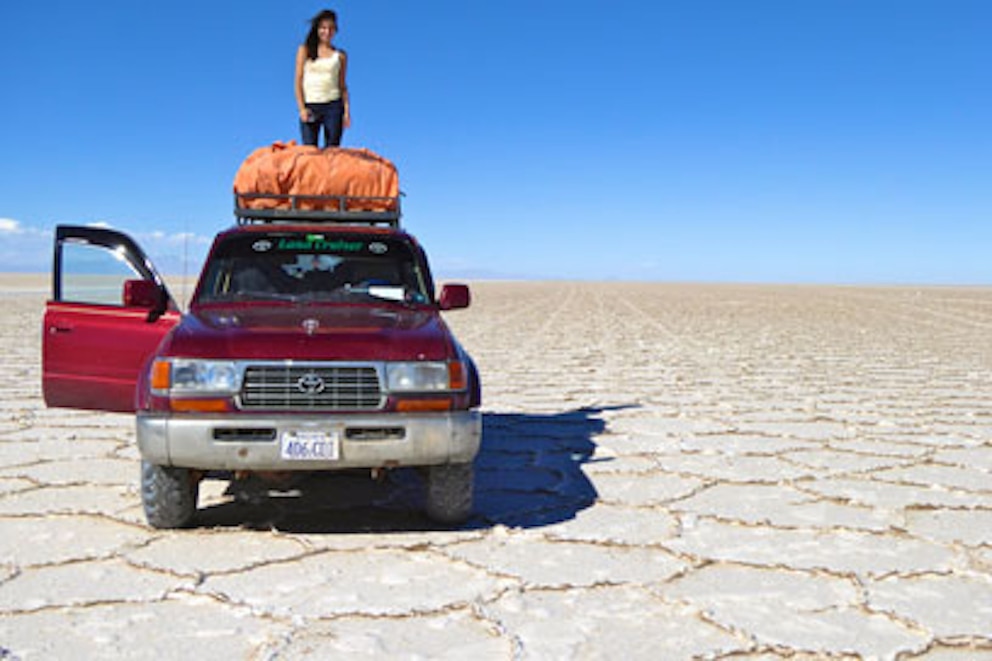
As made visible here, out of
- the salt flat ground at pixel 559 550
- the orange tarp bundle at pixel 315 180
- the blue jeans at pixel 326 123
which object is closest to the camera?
the salt flat ground at pixel 559 550

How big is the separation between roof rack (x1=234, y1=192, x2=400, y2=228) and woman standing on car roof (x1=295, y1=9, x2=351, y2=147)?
1548mm

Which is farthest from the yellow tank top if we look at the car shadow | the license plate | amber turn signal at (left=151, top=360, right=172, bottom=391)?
the license plate

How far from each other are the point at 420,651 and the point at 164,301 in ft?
8.65

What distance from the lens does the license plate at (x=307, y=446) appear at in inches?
141

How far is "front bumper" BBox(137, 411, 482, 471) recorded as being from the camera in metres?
3.58

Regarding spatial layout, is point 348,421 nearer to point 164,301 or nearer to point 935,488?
point 164,301

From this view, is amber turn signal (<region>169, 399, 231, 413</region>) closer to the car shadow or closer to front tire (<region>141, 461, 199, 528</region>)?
front tire (<region>141, 461, 199, 528</region>)

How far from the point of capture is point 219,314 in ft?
14.0

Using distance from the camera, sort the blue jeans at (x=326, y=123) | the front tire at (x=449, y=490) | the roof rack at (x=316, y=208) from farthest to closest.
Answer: the blue jeans at (x=326, y=123), the roof rack at (x=316, y=208), the front tire at (x=449, y=490)

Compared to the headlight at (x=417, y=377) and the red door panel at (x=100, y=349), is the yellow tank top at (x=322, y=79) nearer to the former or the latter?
the red door panel at (x=100, y=349)

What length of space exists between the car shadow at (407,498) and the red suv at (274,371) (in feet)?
0.79

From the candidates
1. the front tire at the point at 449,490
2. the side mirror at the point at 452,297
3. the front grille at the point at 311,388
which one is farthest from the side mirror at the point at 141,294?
the front tire at the point at 449,490

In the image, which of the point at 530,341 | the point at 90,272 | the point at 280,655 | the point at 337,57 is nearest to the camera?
the point at 280,655

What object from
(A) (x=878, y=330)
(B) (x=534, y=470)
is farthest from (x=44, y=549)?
(A) (x=878, y=330)
